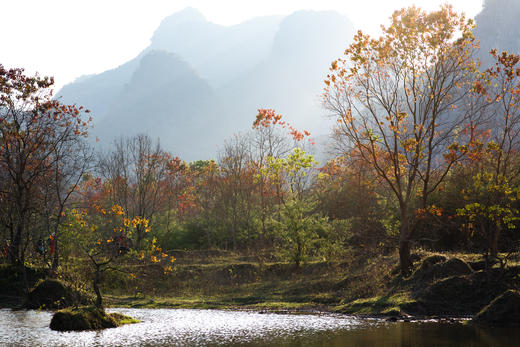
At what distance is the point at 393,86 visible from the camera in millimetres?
23297

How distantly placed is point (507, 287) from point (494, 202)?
17.1 ft

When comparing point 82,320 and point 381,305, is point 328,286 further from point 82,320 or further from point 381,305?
point 82,320

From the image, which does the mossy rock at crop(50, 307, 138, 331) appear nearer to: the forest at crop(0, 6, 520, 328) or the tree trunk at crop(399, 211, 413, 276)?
the forest at crop(0, 6, 520, 328)

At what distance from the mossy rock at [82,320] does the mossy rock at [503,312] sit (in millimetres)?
13637

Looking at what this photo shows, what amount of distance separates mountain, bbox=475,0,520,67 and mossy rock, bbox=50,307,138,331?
11635 centimetres

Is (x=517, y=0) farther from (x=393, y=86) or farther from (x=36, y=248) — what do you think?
(x=36, y=248)

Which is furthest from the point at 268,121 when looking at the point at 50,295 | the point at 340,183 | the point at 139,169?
the point at 50,295

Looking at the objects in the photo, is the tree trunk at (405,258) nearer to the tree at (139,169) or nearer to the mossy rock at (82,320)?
the mossy rock at (82,320)

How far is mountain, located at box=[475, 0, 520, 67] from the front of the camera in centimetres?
11556

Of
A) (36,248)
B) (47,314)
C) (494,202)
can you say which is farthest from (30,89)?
(494,202)

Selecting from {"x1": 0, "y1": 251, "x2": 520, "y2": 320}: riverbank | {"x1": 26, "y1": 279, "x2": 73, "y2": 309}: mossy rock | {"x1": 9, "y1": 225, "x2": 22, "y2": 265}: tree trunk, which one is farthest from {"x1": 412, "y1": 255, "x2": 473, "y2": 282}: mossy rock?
{"x1": 9, "y1": 225, "x2": 22, "y2": 265}: tree trunk

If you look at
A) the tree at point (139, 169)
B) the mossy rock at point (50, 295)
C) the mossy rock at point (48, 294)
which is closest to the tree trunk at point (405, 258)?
the mossy rock at point (50, 295)

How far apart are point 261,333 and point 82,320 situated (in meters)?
6.60

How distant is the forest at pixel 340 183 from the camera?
21.7 m
